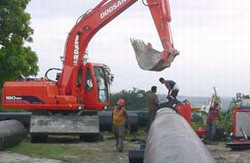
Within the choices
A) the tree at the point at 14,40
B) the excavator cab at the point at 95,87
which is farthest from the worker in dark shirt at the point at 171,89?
the tree at the point at 14,40

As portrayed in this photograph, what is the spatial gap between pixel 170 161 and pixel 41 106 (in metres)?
12.2

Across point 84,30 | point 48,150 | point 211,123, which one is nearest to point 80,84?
point 84,30

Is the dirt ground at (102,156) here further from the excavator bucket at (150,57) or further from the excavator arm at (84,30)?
the excavator bucket at (150,57)

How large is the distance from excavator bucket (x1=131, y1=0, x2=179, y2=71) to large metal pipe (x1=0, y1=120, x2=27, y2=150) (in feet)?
13.2

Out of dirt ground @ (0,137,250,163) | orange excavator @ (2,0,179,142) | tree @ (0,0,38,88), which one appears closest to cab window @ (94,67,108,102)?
orange excavator @ (2,0,179,142)

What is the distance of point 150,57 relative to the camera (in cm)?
1669

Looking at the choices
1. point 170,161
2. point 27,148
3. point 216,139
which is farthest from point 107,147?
point 170,161

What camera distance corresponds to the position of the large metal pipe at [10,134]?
15.1 meters

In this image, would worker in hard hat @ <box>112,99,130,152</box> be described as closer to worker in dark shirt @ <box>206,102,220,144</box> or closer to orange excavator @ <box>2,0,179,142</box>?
orange excavator @ <box>2,0,179,142</box>

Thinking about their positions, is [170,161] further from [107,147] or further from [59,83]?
Answer: [59,83]

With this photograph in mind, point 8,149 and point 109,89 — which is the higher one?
point 109,89

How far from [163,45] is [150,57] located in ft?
1.72

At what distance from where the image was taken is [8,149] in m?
15.6

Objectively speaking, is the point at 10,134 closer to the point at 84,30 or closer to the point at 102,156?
the point at 102,156
